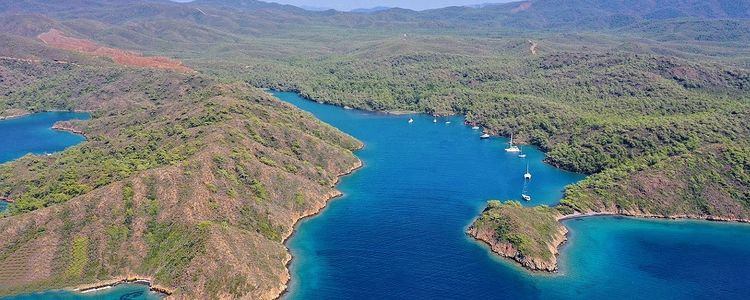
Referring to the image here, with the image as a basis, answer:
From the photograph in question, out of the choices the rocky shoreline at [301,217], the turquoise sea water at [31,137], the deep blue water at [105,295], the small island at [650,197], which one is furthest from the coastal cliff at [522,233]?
the turquoise sea water at [31,137]

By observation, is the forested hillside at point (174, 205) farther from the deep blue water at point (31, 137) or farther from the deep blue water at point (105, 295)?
the deep blue water at point (31, 137)

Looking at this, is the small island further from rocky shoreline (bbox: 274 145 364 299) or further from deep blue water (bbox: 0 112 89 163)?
deep blue water (bbox: 0 112 89 163)

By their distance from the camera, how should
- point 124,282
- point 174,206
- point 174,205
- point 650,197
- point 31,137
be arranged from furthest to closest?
point 31,137 < point 650,197 < point 174,205 < point 174,206 < point 124,282

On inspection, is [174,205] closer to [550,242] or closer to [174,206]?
[174,206]

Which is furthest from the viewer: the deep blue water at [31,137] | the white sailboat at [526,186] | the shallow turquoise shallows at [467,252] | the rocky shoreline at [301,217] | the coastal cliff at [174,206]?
the deep blue water at [31,137]

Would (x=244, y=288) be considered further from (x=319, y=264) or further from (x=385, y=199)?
(x=385, y=199)

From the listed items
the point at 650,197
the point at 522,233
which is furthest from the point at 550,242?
the point at 650,197

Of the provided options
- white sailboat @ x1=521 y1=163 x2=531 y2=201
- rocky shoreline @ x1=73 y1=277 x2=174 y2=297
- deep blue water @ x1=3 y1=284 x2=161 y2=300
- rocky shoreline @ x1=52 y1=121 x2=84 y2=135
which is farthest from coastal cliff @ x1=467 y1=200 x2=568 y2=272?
rocky shoreline @ x1=52 y1=121 x2=84 y2=135
